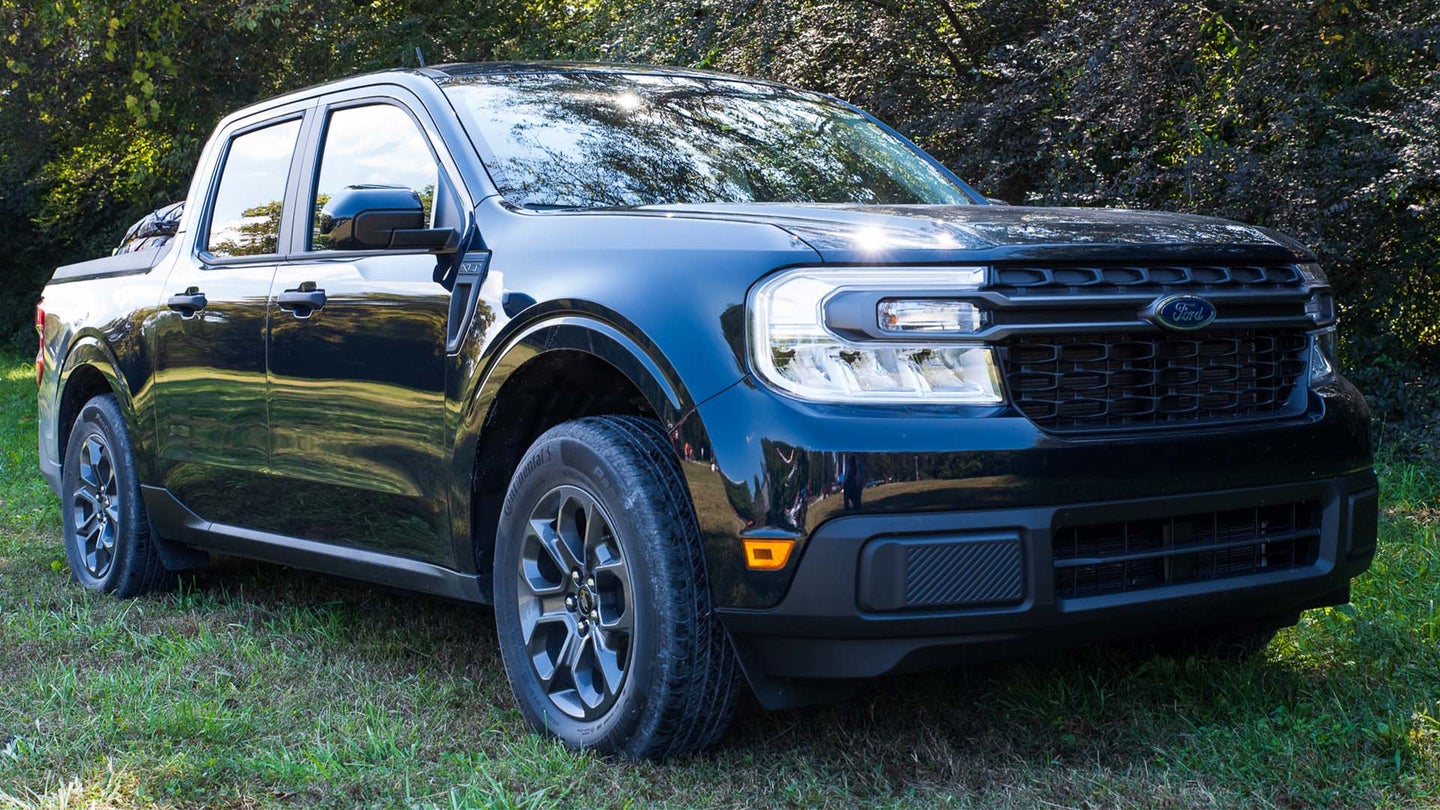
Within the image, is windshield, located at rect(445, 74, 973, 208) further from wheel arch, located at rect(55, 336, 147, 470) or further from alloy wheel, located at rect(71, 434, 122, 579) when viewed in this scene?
alloy wheel, located at rect(71, 434, 122, 579)

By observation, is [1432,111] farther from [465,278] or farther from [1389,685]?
[465,278]

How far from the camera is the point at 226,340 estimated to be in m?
4.61

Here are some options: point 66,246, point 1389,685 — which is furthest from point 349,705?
point 66,246

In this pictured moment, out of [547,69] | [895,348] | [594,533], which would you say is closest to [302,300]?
[547,69]

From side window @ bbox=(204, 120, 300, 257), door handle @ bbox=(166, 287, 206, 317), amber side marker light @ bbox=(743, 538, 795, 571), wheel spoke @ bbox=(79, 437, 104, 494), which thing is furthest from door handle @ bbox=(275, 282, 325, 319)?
amber side marker light @ bbox=(743, 538, 795, 571)

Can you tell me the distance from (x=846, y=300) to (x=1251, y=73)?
560 centimetres

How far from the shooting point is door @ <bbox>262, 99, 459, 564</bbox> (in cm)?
376

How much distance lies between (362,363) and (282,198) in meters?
1.00

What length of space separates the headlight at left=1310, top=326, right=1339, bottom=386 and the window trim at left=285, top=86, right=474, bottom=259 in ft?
6.71

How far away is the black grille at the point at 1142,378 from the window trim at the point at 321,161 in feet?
5.22

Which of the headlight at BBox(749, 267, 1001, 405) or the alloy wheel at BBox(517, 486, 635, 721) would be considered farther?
the alloy wheel at BBox(517, 486, 635, 721)

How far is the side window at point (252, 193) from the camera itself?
A: 4730mm

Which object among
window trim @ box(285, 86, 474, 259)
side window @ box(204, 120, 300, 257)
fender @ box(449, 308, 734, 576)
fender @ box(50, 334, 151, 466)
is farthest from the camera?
fender @ box(50, 334, 151, 466)

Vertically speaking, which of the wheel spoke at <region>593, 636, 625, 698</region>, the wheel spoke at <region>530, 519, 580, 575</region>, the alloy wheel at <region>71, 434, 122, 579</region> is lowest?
the alloy wheel at <region>71, 434, 122, 579</region>
